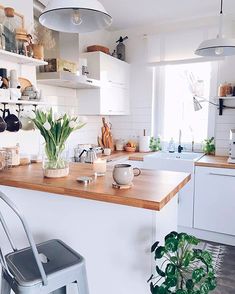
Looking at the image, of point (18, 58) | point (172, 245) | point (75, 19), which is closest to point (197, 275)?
point (172, 245)

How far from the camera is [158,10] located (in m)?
3.06

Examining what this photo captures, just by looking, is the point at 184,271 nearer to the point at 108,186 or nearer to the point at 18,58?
the point at 108,186

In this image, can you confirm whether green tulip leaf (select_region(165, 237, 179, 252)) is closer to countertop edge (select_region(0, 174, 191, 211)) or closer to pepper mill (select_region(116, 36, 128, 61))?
countertop edge (select_region(0, 174, 191, 211))

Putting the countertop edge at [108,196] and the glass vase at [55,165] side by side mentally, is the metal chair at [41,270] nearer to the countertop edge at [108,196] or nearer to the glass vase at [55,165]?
the countertop edge at [108,196]

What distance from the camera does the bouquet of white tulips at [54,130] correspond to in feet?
5.47

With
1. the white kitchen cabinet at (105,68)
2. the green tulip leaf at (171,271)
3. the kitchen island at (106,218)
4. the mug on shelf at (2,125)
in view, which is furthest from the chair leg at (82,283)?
the white kitchen cabinet at (105,68)

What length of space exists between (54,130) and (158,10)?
219 cm

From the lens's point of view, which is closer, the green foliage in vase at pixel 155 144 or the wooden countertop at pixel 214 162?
the wooden countertop at pixel 214 162

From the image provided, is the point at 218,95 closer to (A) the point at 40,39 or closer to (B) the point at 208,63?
(B) the point at 208,63

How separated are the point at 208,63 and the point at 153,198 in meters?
2.65

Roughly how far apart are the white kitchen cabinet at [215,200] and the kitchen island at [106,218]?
120 centimetres

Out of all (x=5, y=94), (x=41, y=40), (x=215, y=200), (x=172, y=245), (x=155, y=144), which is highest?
(x=41, y=40)

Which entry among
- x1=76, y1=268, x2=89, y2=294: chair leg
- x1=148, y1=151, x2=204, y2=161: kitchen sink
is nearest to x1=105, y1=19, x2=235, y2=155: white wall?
x1=148, y1=151, x2=204, y2=161: kitchen sink

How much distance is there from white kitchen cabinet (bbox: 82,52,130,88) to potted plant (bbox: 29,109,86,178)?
1.53m
